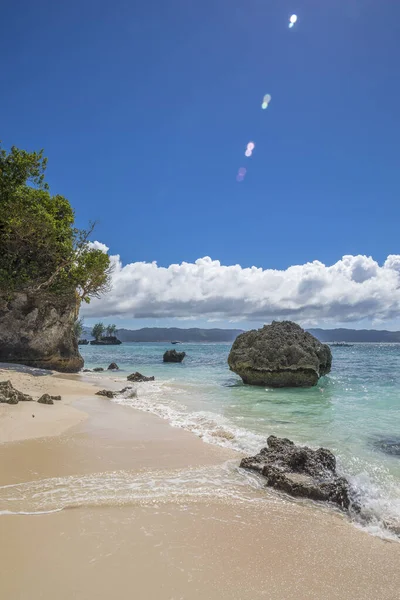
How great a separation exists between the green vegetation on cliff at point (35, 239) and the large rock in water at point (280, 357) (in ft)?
39.8

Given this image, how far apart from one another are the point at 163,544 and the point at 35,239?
67.1 feet

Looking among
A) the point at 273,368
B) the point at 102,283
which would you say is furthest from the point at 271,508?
the point at 102,283

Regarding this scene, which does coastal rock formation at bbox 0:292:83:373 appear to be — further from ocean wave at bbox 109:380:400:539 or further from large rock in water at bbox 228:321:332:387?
large rock in water at bbox 228:321:332:387

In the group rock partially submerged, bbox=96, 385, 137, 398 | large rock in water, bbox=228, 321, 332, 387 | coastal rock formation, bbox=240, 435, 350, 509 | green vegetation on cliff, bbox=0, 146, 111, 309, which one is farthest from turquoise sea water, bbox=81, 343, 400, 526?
green vegetation on cliff, bbox=0, 146, 111, 309

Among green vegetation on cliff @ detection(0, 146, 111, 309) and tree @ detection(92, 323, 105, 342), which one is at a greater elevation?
green vegetation on cliff @ detection(0, 146, 111, 309)

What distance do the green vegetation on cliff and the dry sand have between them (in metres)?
16.0

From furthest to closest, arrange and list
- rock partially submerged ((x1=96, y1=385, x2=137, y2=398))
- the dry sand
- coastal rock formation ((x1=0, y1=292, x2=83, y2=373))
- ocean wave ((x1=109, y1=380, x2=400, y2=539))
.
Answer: coastal rock formation ((x1=0, y1=292, x2=83, y2=373)) < rock partially submerged ((x1=96, y1=385, x2=137, y2=398)) < ocean wave ((x1=109, y1=380, x2=400, y2=539)) < the dry sand

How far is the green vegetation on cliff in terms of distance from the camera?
62.9ft

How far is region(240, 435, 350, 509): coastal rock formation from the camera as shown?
521cm

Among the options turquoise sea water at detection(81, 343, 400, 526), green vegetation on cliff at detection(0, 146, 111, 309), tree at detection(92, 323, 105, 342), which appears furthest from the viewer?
tree at detection(92, 323, 105, 342)

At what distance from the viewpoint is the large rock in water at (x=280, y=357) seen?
20859mm

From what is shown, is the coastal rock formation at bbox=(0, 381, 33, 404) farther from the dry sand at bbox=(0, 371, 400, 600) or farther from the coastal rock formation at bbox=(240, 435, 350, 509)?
the coastal rock formation at bbox=(240, 435, 350, 509)

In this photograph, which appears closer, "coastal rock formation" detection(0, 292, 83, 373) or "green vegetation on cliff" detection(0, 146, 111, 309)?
"green vegetation on cliff" detection(0, 146, 111, 309)

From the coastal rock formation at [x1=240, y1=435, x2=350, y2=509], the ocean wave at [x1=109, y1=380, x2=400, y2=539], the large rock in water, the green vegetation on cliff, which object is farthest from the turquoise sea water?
the green vegetation on cliff
